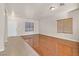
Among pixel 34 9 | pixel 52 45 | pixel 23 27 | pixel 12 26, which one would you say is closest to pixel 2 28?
pixel 12 26

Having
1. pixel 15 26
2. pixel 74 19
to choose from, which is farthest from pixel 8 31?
pixel 74 19

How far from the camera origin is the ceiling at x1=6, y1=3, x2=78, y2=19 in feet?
4.07

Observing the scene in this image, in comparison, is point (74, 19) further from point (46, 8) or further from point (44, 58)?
point (44, 58)

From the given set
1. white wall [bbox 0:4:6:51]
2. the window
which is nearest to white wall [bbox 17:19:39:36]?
the window

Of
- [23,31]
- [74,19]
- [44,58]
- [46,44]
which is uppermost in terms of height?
[74,19]

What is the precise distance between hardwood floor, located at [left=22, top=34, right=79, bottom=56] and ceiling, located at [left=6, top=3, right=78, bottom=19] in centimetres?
26

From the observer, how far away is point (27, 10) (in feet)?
4.20

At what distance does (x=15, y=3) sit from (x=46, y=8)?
0.35 metres

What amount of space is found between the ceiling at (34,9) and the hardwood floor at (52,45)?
26 centimetres

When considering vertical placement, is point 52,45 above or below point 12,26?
below

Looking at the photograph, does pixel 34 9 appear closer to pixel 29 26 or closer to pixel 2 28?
pixel 29 26

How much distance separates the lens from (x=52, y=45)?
130cm

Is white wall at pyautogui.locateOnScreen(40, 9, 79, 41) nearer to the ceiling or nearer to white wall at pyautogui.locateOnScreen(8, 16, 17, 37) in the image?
the ceiling

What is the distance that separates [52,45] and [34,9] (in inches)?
18.2
